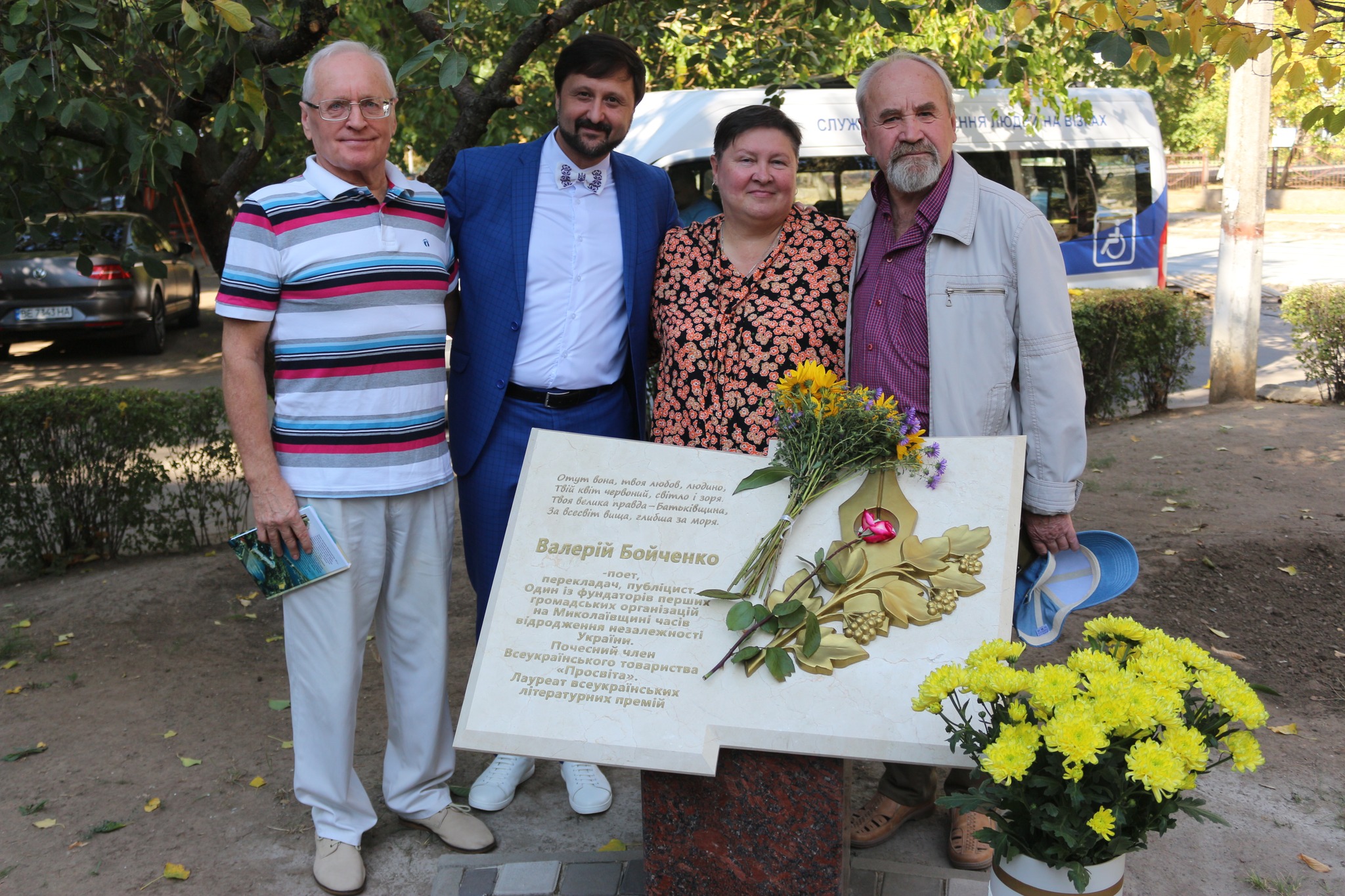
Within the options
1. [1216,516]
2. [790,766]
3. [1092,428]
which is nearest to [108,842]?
[790,766]

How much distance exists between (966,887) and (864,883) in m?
0.27

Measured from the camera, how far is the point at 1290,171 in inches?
1442

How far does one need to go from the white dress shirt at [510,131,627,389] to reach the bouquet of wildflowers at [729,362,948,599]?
0.72 metres

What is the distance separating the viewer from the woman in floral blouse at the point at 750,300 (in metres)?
2.80

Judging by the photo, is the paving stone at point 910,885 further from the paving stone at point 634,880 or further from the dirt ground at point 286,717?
the paving stone at point 634,880

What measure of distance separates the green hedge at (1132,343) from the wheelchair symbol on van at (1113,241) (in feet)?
13.6

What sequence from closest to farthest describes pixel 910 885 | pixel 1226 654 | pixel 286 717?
pixel 910 885
pixel 286 717
pixel 1226 654

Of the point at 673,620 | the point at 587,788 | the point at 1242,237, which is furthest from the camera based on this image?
the point at 1242,237

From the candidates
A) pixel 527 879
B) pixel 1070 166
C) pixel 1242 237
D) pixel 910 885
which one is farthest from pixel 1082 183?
pixel 527 879

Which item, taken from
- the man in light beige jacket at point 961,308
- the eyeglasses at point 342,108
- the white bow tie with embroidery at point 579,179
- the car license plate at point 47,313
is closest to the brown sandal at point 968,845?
the man in light beige jacket at point 961,308

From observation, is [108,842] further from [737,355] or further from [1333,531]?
[1333,531]

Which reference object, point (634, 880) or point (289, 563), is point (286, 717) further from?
point (634, 880)

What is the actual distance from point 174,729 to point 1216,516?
536 centimetres

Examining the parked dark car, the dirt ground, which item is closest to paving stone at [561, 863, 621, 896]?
the dirt ground
